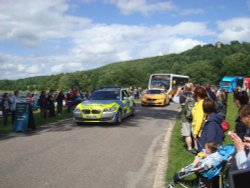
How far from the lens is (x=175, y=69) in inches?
4213

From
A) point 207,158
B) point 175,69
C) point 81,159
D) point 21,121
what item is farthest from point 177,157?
point 175,69

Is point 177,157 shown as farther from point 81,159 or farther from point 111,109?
point 111,109

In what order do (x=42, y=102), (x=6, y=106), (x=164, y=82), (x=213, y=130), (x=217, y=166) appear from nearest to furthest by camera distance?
1. (x=217, y=166)
2. (x=213, y=130)
3. (x=6, y=106)
4. (x=42, y=102)
5. (x=164, y=82)

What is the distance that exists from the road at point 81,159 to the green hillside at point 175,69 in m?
89.0

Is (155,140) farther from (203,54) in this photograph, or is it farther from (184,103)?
(203,54)

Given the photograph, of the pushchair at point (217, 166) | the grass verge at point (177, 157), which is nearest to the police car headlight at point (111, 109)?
the grass verge at point (177, 157)

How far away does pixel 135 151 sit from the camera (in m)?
8.52

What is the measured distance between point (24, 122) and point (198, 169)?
9.02 m

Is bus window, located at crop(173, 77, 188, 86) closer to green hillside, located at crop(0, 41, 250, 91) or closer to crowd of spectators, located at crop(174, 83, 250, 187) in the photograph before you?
crowd of spectators, located at crop(174, 83, 250, 187)

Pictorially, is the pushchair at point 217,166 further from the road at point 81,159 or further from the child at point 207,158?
the road at point 81,159

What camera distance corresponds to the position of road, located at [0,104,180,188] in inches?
230

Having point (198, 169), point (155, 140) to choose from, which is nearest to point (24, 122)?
point (155, 140)

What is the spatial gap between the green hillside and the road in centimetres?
8896

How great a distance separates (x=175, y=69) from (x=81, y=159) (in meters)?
102
